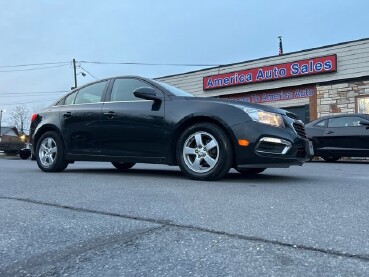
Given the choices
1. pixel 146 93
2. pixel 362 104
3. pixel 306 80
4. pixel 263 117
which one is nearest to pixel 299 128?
pixel 263 117

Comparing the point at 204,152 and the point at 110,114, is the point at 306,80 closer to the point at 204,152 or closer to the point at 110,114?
the point at 110,114

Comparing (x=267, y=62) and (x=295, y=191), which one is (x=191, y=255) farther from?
(x=267, y=62)

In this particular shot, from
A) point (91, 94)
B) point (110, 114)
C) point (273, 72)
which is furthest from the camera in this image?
point (273, 72)

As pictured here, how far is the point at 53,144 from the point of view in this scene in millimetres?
6332

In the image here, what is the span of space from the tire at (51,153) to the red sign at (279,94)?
1058 centimetres

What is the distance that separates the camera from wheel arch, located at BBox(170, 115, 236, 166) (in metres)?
4.72

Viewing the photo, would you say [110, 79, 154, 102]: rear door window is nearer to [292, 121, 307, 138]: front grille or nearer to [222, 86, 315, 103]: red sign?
[292, 121, 307, 138]: front grille

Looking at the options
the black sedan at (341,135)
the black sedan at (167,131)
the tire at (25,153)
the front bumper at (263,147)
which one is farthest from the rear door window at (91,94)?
the tire at (25,153)

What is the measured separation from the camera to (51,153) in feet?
20.7

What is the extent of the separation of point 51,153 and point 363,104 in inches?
476

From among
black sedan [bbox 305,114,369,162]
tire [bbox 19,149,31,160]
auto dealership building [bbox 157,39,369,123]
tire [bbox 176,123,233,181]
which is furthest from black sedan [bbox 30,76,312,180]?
auto dealership building [bbox 157,39,369,123]

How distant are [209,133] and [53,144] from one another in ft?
9.35

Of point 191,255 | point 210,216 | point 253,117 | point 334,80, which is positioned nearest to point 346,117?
point 334,80

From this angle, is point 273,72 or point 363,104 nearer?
point 363,104
